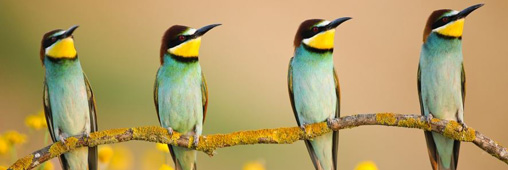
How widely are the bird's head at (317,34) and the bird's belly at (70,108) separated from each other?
2.72ft

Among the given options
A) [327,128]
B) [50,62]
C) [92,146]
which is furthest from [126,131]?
[327,128]

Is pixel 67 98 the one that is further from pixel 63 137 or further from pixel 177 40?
pixel 177 40

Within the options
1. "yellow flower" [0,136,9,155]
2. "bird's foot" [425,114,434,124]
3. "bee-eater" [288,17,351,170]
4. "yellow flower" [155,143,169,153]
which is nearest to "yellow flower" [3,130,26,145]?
"yellow flower" [0,136,9,155]

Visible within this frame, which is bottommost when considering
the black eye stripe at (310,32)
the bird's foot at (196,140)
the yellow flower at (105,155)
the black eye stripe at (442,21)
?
the yellow flower at (105,155)

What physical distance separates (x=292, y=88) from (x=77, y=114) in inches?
31.8

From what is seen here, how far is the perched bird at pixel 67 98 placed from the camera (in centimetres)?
212

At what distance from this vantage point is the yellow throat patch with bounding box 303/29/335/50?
2120mm

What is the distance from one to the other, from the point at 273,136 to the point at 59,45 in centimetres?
85

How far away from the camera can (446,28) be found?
6.93ft

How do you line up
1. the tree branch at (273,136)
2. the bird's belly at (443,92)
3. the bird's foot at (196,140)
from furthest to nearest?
the bird's belly at (443,92), the bird's foot at (196,140), the tree branch at (273,136)

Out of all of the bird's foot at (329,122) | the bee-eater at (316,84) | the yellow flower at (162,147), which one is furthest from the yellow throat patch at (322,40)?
the yellow flower at (162,147)

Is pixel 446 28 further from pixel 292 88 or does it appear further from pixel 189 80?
pixel 189 80

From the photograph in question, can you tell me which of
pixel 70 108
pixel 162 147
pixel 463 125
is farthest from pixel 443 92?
pixel 70 108

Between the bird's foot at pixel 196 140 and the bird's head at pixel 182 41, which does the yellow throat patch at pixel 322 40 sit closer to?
the bird's head at pixel 182 41
